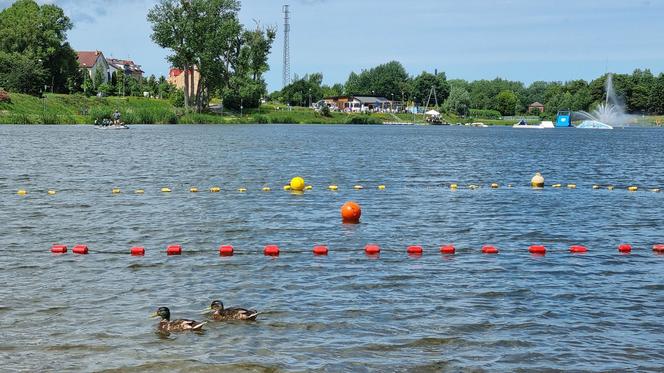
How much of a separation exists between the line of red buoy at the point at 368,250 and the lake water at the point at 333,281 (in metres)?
0.29

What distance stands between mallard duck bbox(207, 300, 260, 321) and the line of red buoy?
23.1 feet

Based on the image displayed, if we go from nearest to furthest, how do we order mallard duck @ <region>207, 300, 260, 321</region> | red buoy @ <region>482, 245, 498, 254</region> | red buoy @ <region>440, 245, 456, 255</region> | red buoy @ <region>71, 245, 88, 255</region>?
mallard duck @ <region>207, 300, 260, 321</region>, red buoy @ <region>71, 245, 88, 255</region>, red buoy @ <region>440, 245, 456, 255</region>, red buoy @ <region>482, 245, 498, 254</region>

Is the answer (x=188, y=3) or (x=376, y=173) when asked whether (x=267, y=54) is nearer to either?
(x=188, y=3)

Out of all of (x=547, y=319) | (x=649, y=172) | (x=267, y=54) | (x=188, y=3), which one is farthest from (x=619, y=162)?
(x=267, y=54)

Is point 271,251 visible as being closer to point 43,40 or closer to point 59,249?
point 59,249

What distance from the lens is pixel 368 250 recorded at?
24.9 metres

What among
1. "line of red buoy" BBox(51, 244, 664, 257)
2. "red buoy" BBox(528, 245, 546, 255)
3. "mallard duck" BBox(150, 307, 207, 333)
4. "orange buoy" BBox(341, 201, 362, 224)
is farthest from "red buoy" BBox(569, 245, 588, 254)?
"mallard duck" BBox(150, 307, 207, 333)

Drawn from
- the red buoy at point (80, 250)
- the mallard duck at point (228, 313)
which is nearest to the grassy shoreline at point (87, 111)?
the red buoy at point (80, 250)

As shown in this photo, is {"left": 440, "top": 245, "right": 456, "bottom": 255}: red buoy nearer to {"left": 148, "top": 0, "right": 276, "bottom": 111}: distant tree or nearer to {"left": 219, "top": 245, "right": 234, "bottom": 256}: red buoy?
{"left": 219, "top": 245, "right": 234, "bottom": 256}: red buoy

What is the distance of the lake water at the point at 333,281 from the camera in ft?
50.2

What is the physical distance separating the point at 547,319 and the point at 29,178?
1455 inches

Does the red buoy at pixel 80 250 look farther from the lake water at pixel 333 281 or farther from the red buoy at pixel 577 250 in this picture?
the red buoy at pixel 577 250

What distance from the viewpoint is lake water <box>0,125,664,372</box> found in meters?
15.3

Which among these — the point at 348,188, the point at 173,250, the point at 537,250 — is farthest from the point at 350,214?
the point at 348,188
